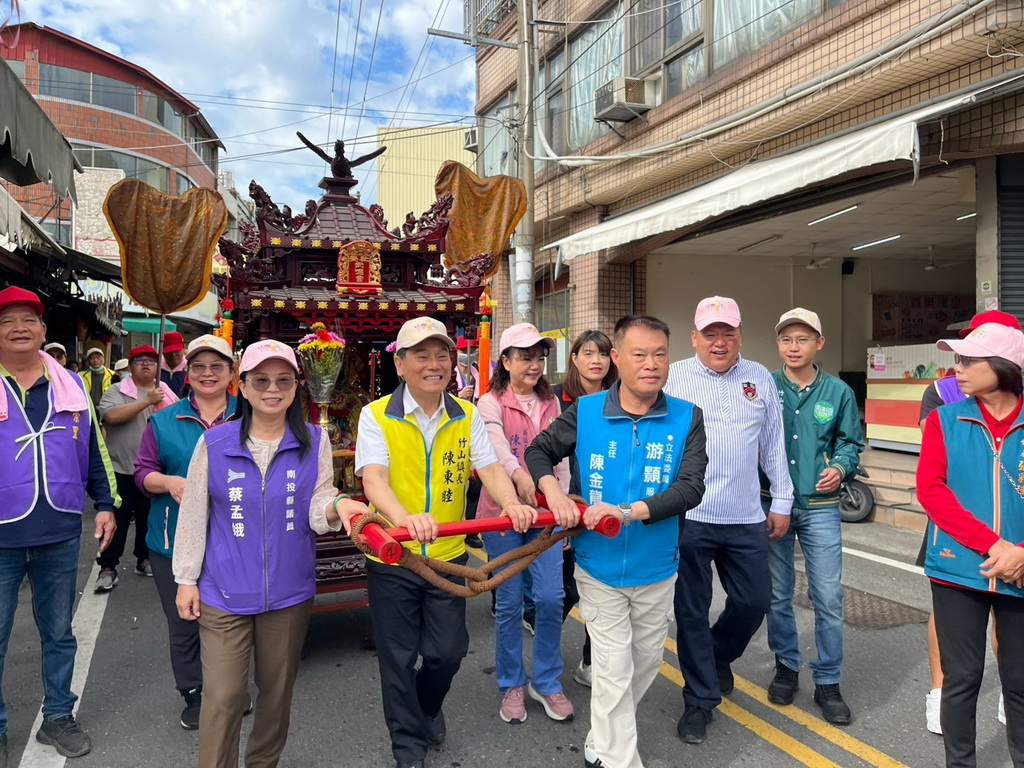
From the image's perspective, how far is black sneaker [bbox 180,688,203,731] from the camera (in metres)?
3.51

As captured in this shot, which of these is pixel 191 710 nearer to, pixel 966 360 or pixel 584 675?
pixel 584 675

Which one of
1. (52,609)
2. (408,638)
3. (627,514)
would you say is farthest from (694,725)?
(52,609)

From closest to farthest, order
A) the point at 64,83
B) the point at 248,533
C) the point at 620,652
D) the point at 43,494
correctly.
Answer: the point at 248,533
the point at 620,652
the point at 43,494
the point at 64,83

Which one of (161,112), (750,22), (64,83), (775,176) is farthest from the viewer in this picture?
(161,112)

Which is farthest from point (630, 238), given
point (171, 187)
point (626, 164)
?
point (171, 187)

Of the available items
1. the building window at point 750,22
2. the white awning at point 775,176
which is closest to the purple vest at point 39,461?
the white awning at point 775,176

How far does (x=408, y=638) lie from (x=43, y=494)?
5.60 ft

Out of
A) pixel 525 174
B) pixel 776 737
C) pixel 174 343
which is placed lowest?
pixel 776 737

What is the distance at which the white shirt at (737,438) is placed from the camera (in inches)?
136

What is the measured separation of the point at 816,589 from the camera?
142 inches

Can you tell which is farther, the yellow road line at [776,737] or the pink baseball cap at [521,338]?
the pink baseball cap at [521,338]

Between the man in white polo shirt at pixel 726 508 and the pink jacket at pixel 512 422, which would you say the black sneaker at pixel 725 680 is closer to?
the man in white polo shirt at pixel 726 508

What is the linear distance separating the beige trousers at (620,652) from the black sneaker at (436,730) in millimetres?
711

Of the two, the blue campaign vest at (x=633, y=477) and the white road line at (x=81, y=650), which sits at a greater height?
the blue campaign vest at (x=633, y=477)
